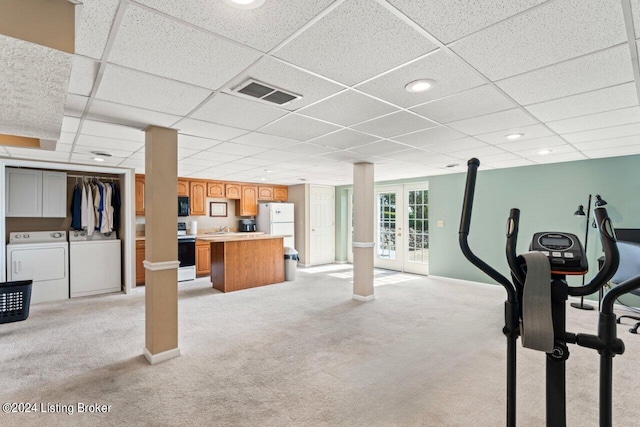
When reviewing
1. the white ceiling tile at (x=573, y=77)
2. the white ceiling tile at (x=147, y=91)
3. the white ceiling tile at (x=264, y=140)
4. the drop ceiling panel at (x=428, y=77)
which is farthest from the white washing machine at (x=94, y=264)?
the white ceiling tile at (x=573, y=77)

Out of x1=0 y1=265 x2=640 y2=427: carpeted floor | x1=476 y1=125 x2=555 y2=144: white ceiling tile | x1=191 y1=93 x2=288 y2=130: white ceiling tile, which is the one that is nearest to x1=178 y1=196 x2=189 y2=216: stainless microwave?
x1=0 y1=265 x2=640 y2=427: carpeted floor

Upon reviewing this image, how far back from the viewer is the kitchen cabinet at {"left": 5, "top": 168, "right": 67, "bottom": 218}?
16.1 feet

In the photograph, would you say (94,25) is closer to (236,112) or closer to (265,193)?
(236,112)

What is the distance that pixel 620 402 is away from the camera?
229cm

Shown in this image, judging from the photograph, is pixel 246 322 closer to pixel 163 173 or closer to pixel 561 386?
pixel 163 173

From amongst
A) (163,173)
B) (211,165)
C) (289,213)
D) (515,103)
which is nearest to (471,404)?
(515,103)

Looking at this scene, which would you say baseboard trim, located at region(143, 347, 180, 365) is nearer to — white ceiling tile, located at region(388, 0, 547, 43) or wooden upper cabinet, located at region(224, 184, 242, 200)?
white ceiling tile, located at region(388, 0, 547, 43)

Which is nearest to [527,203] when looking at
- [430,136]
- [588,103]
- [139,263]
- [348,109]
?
[430,136]

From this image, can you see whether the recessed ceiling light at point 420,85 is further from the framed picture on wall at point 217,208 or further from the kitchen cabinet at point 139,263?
Answer: the framed picture on wall at point 217,208

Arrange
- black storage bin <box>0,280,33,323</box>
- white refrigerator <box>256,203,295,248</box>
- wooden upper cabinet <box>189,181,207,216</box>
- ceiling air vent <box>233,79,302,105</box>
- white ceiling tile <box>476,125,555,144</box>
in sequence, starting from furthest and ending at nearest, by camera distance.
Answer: white refrigerator <box>256,203,295,248</box>
wooden upper cabinet <box>189,181,207,216</box>
black storage bin <box>0,280,33,323</box>
white ceiling tile <box>476,125,555,144</box>
ceiling air vent <box>233,79,302,105</box>

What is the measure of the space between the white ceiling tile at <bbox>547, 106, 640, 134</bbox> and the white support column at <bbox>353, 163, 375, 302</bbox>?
246 centimetres

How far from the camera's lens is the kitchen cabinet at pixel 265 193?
8320 millimetres

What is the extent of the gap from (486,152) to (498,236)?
2.23 meters

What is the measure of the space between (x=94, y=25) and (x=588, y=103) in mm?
3248
